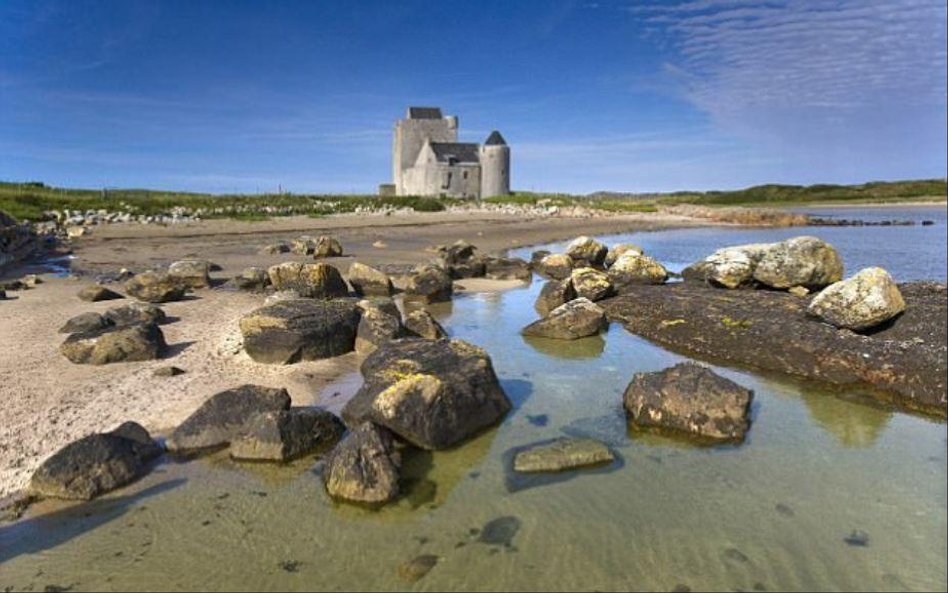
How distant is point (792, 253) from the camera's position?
42.5ft

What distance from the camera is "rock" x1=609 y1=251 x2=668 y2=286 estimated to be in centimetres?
1547

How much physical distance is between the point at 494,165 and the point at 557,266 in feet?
164

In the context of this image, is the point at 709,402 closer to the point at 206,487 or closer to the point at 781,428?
the point at 781,428

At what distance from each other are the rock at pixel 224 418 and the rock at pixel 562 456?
102 inches

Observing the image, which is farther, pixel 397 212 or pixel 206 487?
pixel 397 212

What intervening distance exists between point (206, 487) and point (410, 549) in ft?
6.76

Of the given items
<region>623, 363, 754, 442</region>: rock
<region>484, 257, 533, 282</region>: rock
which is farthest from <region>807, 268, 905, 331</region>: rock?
<region>484, 257, 533, 282</region>: rock

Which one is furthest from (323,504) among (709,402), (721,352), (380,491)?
(721,352)

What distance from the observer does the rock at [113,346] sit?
8125mm

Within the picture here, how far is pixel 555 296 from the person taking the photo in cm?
1340

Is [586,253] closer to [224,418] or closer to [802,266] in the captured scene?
[802,266]

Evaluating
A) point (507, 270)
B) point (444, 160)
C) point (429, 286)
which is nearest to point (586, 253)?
point (507, 270)

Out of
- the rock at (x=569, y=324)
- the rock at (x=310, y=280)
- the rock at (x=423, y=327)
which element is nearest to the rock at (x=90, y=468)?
the rock at (x=423, y=327)

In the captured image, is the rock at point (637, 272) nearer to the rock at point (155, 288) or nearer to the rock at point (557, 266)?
the rock at point (557, 266)
